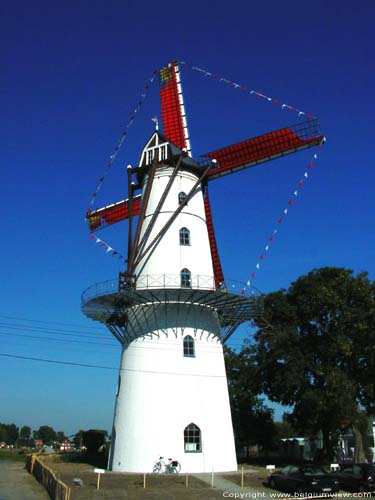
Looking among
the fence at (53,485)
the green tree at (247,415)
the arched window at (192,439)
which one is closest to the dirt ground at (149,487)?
the fence at (53,485)

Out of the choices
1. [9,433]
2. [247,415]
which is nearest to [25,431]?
[9,433]

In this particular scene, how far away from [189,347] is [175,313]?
1.99m

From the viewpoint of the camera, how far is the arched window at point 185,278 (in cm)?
2944

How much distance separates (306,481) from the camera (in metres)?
21.0

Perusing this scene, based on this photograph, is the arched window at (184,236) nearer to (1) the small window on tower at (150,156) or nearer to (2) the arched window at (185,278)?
(2) the arched window at (185,278)

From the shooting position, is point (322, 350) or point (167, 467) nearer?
point (167, 467)

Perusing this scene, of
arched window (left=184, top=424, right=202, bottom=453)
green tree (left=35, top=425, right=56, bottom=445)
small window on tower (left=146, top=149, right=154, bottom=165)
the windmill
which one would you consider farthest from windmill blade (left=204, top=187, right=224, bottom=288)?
green tree (left=35, top=425, right=56, bottom=445)

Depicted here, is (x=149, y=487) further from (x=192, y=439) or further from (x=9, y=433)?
(x=9, y=433)

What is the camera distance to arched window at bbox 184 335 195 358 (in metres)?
28.7

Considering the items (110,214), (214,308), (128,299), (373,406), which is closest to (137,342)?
(128,299)

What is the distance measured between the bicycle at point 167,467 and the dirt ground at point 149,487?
567 mm

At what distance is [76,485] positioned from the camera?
22953 mm

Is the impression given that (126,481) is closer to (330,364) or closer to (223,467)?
(223,467)

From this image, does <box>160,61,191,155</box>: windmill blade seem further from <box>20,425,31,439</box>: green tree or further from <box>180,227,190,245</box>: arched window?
<box>20,425,31,439</box>: green tree
